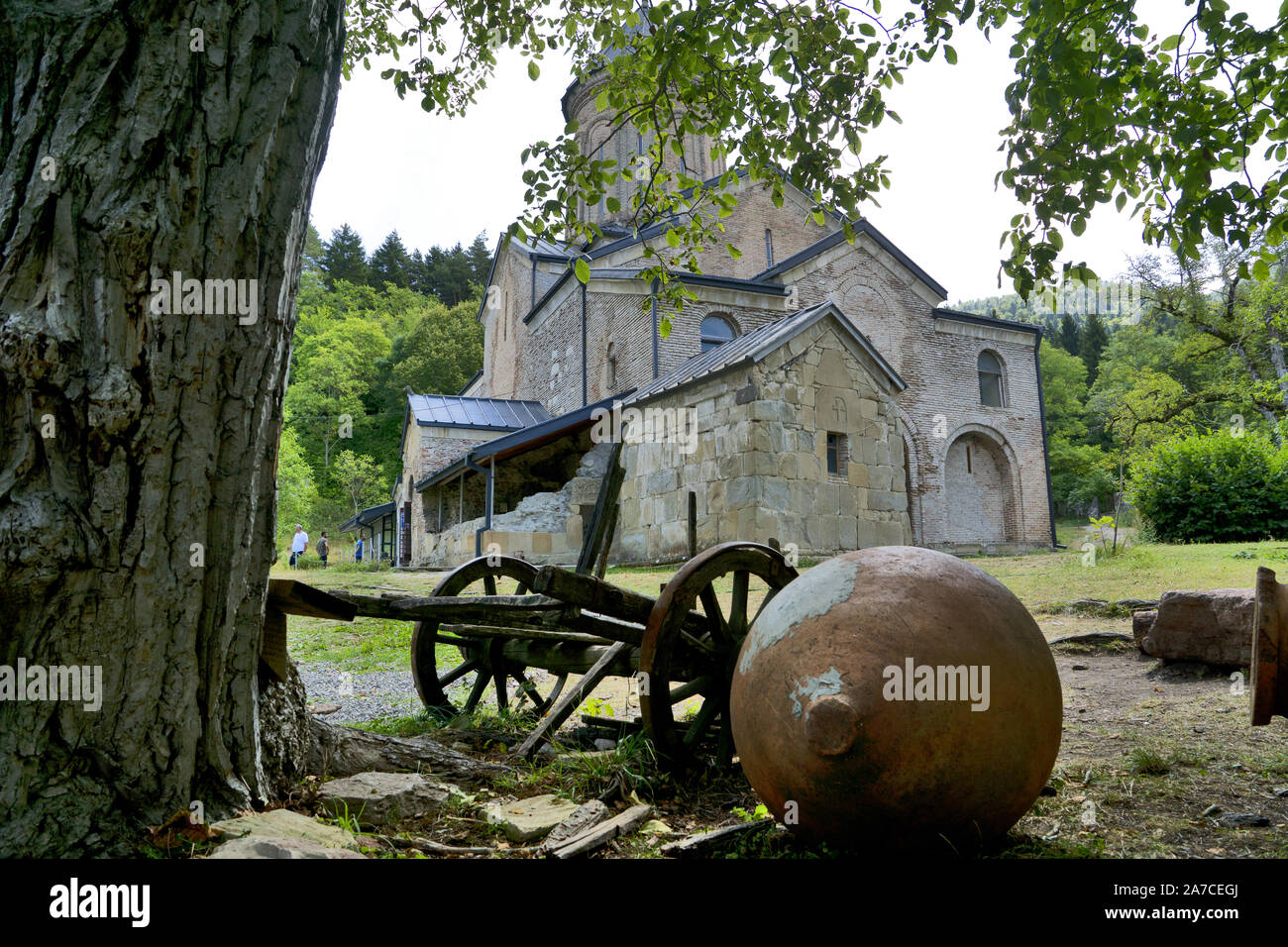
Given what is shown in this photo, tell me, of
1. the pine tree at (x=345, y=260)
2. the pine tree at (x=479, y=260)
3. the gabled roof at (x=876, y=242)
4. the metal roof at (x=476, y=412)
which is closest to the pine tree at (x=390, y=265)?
the pine tree at (x=345, y=260)

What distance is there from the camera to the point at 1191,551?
13.1 m

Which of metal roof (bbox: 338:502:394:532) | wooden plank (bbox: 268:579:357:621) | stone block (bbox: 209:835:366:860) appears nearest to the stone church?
metal roof (bbox: 338:502:394:532)

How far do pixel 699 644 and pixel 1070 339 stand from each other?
67541 mm

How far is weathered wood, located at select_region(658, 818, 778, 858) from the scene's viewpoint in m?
2.76

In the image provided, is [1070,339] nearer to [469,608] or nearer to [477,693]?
[477,693]

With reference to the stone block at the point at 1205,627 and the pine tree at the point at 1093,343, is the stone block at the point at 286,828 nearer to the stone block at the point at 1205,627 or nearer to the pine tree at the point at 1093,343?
the stone block at the point at 1205,627

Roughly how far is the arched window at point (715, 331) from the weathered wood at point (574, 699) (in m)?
15.9

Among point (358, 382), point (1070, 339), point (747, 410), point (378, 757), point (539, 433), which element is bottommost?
point (378, 757)

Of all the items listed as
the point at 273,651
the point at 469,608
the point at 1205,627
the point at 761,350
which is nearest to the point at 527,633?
the point at 469,608

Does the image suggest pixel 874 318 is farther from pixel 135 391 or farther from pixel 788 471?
pixel 135 391

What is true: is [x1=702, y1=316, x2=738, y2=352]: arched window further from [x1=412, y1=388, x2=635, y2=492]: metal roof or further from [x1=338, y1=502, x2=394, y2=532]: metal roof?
[x1=338, y1=502, x2=394, y2=532]: metal roof

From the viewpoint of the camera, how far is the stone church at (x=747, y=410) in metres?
14.5

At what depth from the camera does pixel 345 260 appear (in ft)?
193

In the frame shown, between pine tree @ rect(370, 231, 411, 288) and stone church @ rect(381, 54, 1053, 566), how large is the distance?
34.4 metres
